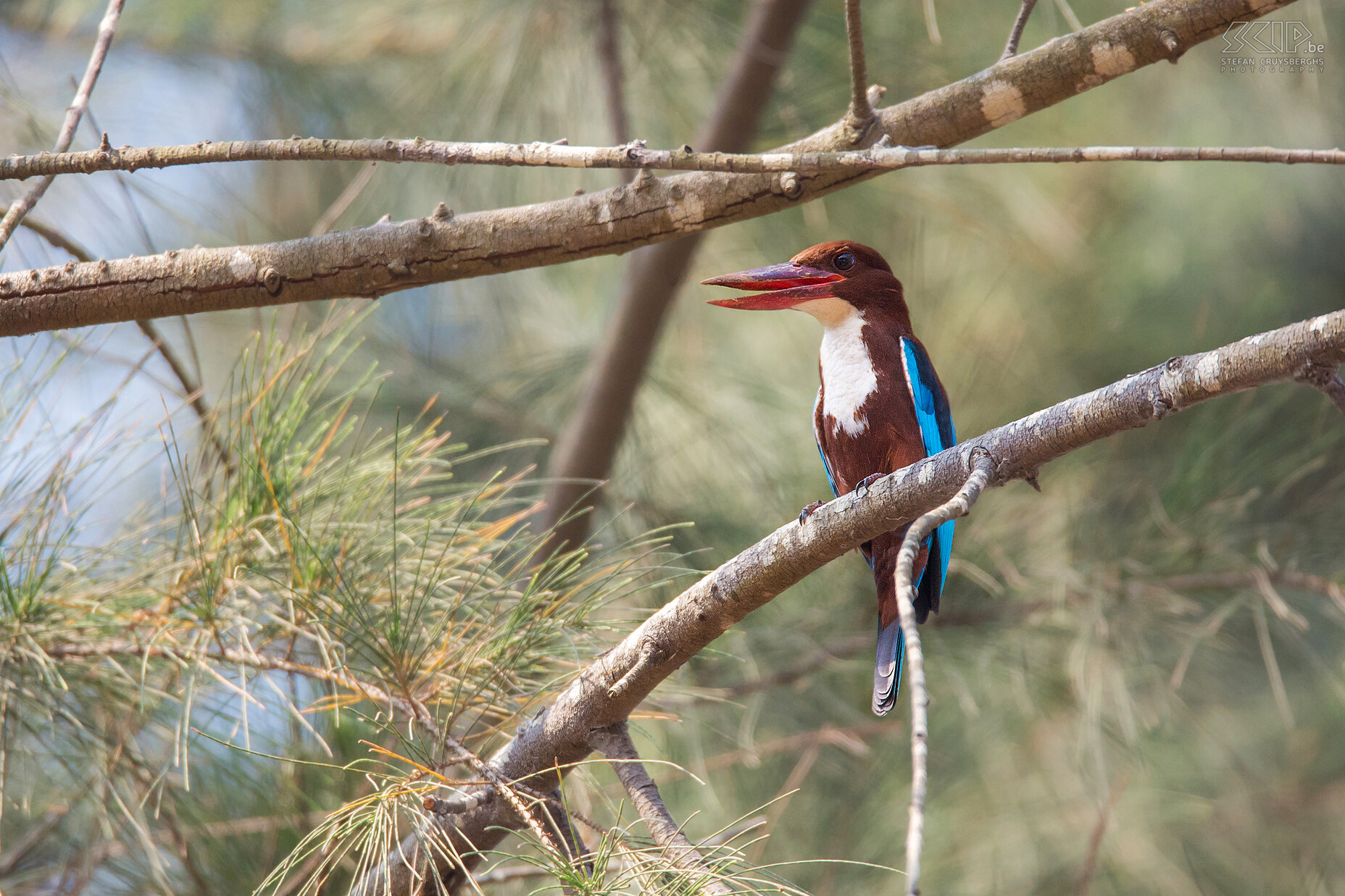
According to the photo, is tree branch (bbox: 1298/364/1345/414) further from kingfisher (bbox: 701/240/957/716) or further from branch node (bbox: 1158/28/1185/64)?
kingfisher (bbox: 701/240/957/716)

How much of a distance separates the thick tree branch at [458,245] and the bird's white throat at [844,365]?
0.43 meters

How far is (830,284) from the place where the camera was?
181 centimetres

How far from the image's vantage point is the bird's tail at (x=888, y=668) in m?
1.56

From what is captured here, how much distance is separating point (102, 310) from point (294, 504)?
0.39 metres

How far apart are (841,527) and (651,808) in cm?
41

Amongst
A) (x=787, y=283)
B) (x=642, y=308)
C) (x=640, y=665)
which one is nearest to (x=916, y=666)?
(x=640, y=665)

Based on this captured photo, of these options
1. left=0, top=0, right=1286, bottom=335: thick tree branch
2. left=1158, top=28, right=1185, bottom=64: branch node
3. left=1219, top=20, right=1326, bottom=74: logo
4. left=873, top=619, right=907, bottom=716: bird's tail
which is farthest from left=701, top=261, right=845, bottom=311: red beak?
left=1219, top=20, right=1326, bottom=74: logo

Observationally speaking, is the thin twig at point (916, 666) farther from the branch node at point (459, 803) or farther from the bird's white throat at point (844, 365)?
the bird's white throat at point (844, 365)

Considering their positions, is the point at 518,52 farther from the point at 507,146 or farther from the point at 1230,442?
the point at 1230,442

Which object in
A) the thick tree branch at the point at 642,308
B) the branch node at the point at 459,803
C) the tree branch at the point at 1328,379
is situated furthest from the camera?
the thick tree branch at the point at 642,308

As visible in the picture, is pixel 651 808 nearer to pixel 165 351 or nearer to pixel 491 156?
pixel 491 156

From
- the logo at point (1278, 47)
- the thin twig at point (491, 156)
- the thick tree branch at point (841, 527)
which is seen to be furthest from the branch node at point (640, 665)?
the logo at point (1278, 47)

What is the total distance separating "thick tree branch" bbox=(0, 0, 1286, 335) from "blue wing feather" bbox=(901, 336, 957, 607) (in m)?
0.47

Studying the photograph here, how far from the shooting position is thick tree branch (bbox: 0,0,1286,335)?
1.34 m
